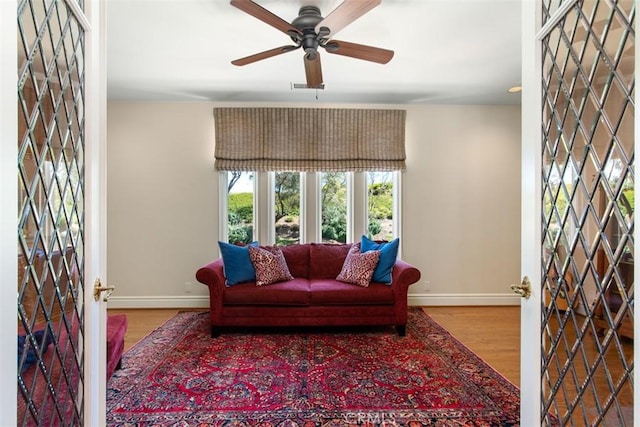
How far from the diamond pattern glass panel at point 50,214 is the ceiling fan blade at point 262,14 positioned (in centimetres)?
94

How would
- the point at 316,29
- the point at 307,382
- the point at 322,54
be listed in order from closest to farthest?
the point at 316,29
the point at 307,382
the point at 322,54

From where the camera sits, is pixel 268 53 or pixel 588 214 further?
pixel 268 53

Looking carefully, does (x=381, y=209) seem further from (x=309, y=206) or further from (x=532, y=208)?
(x=532, y=208)

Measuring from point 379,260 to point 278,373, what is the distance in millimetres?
1488

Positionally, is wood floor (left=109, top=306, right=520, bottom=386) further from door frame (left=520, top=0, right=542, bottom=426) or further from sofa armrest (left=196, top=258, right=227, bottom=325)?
door frame (left=520, top=0, right=542, bottom=426)

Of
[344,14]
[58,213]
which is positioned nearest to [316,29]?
[344,14]

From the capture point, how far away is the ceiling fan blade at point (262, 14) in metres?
1.79

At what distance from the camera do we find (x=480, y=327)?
134 inches

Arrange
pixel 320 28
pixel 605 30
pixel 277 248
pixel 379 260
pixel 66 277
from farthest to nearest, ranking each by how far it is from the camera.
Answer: pixel 277 248 → pixel 379 260 → pixel 320 28 → pixel 66 277 → pixel 605 30

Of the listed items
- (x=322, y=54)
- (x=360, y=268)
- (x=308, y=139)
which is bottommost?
(x=360, y=268)

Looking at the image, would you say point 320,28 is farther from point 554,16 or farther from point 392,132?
point 392,132

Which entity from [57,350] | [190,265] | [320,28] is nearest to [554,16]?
[320,28]

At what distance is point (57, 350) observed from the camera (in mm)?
986

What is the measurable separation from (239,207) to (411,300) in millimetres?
2430
